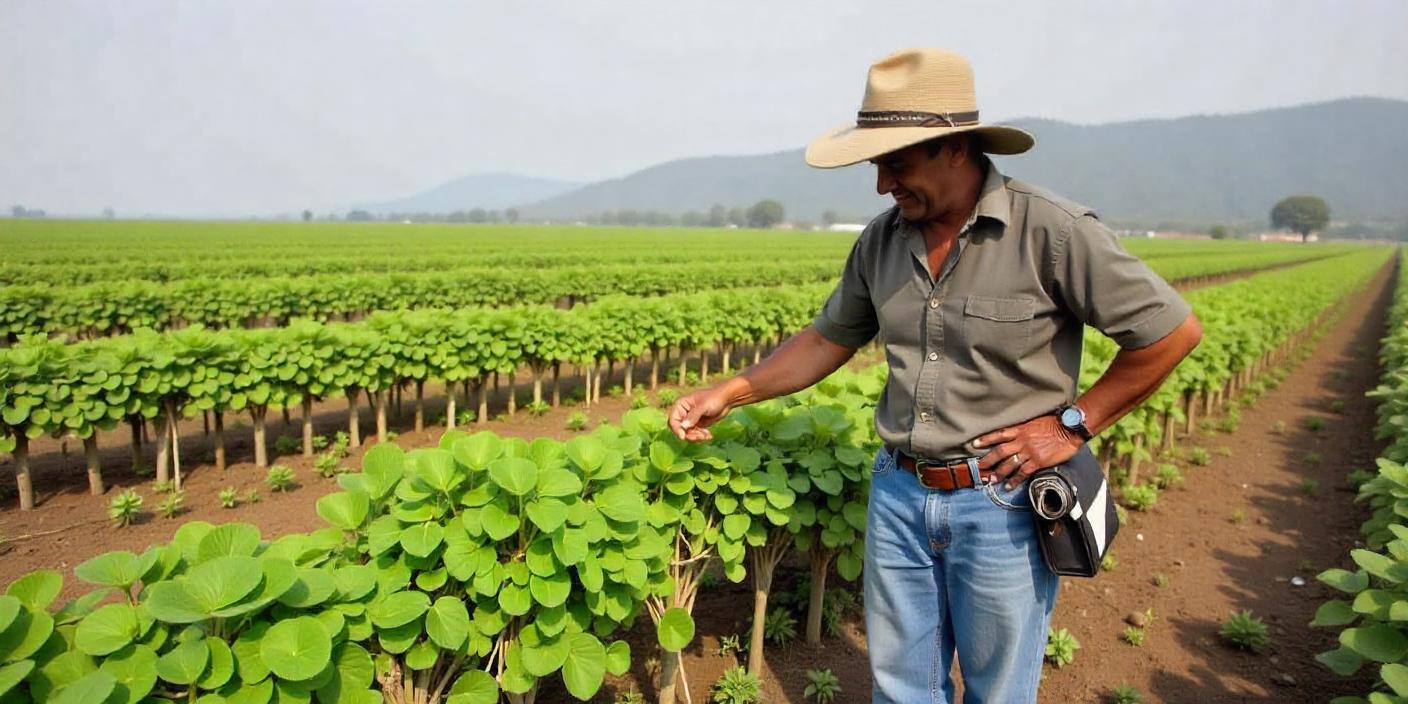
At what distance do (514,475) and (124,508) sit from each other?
5222 millimetres

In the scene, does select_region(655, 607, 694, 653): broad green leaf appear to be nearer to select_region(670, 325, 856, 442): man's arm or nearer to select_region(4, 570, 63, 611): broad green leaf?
select_region(670, 325, 856, 442): man's arm

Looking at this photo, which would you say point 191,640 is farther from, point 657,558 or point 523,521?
point 657,558

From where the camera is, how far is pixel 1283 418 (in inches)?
421

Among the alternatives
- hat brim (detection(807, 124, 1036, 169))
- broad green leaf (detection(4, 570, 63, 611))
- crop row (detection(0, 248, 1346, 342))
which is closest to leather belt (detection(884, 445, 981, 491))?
hat brim (detection(807, 124, 1036, 169))

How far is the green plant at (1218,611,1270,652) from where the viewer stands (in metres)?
4.36

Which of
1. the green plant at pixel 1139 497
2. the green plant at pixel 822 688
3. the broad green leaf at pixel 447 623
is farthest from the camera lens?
the green plant at pixel 1139 497

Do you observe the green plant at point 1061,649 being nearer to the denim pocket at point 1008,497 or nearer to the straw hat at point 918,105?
the denim pocket at point 1008,497

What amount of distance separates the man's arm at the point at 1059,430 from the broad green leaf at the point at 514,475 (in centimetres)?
137

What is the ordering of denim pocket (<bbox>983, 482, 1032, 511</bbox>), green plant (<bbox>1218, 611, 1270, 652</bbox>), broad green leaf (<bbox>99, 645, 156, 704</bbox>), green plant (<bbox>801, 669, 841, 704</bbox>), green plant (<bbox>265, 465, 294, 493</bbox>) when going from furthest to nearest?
green plant (<bbox>265, 465, 294, 493</bbox>) < green plant (<bbox>1218, 611, 1270, 652</bbox>) < green plant (<bbox>801, 669, 841, 704</bbox>) < denim pocket (<bbox>983, 482, 1032, 511</bbox>) < broad green leaf (<bbox>99, 645, 156, 704</bbox>)

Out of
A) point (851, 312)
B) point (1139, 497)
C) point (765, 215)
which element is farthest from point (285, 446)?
point (765, 215)

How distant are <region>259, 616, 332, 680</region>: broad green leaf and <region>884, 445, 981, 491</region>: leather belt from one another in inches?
67.0

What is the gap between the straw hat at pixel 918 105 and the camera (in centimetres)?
203

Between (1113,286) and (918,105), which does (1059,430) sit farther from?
(918,105)

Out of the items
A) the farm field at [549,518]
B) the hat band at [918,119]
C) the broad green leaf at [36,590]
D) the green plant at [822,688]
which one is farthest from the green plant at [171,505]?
the hat band at [918,119]
